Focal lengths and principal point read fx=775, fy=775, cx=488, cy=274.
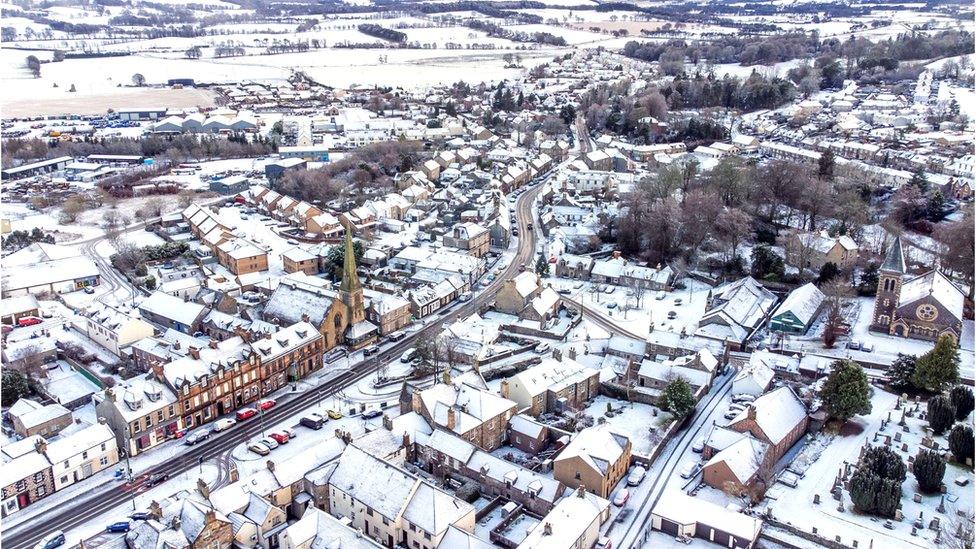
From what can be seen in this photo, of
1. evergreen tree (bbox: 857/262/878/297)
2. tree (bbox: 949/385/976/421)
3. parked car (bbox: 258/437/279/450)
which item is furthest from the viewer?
evergreen tree (bbox: 857/262/878/297)

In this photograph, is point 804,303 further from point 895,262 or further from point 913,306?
point 913,306

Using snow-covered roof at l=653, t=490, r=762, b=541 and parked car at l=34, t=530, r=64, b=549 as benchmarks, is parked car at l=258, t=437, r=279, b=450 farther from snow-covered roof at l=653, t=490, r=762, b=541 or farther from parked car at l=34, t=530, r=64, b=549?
snow-covered roof at l=653, t=490, r=762, b=541

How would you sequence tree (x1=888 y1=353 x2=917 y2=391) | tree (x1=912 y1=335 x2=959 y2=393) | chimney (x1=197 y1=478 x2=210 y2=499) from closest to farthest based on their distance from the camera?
chimney (x1=197 y1=478 x2=210 y2=499)
tree (x1=912 y1=335 x2=959 y2=393)
tree (x1=888 y1=353 x2=917 y2=391)

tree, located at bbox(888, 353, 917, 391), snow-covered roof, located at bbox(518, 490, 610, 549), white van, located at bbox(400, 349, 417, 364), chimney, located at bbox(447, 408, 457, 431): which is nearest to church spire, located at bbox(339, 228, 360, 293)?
white van, located at bbox(400, 349, 417, 364)

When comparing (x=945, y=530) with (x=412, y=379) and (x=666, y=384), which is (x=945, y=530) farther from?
(x=412, y=379)

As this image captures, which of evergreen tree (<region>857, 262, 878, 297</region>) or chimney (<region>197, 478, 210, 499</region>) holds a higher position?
evergreen tree (<region>857, 262, 878, 297</region>)

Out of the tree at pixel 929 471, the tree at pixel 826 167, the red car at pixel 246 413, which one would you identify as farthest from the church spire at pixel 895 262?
the red car at pixel 246 413

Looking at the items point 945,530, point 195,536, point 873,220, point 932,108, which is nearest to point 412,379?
point 195,536
